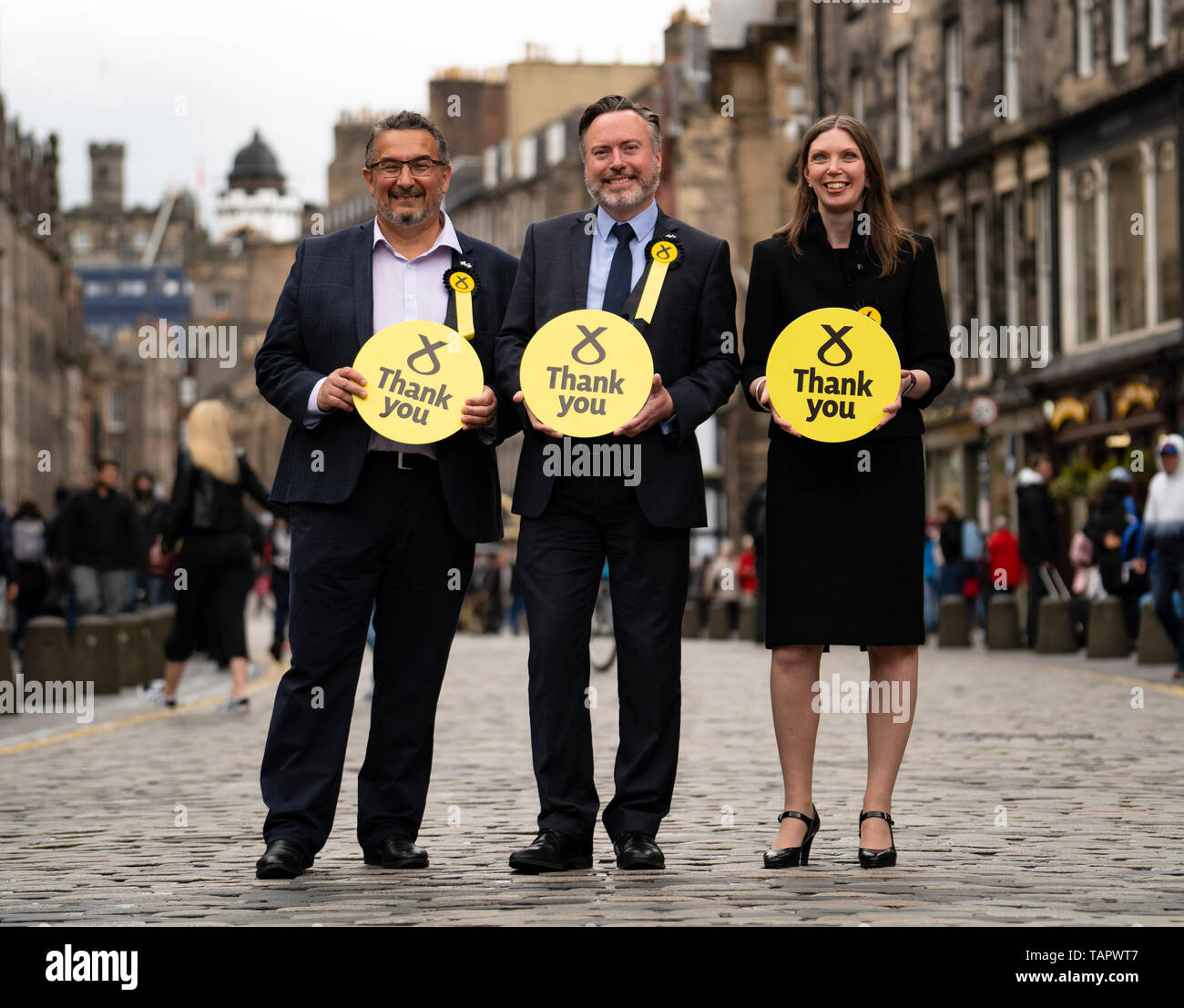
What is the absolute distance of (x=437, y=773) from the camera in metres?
11.2

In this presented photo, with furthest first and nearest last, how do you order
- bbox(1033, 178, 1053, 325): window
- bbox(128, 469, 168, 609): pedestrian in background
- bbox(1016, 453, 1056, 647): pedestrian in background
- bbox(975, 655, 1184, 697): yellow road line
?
bbox(1033, 178, 1053, 325): window, bbox(1016, 453, 1056, 647): pedestrian in background, bbox(128, 469, 168, 609): pedestrian in background, bbox(975, 655, 1184, 697): yellow road line

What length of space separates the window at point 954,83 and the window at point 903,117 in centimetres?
209

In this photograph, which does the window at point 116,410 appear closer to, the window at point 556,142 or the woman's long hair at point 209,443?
the window at point 556,142

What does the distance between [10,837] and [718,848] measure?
267 cm

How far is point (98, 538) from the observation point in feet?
72.4

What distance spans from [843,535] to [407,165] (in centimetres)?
177

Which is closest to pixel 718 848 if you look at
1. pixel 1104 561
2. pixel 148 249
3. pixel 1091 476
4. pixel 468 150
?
pixel 1104 561

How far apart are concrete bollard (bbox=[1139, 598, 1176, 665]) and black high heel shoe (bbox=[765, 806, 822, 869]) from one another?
47.8ft

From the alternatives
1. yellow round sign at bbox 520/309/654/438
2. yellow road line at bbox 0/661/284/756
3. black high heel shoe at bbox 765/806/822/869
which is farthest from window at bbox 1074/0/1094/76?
black high heel shoe at bbox 765/806/822/869

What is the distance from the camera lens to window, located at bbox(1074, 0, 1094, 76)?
36688 millimetres

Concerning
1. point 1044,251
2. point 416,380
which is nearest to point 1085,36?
point 1044,251

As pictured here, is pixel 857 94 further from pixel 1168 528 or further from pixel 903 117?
pixel 1168 528

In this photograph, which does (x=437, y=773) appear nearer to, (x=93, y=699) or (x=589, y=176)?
(x=589, y=176)

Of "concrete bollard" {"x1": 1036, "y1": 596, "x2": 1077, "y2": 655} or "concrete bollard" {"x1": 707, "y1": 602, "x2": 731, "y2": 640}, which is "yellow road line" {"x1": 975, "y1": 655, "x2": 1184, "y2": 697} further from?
"concrete bollard" {"x1": 707, "y1": 602, "x2": 731, "y2": 640}
